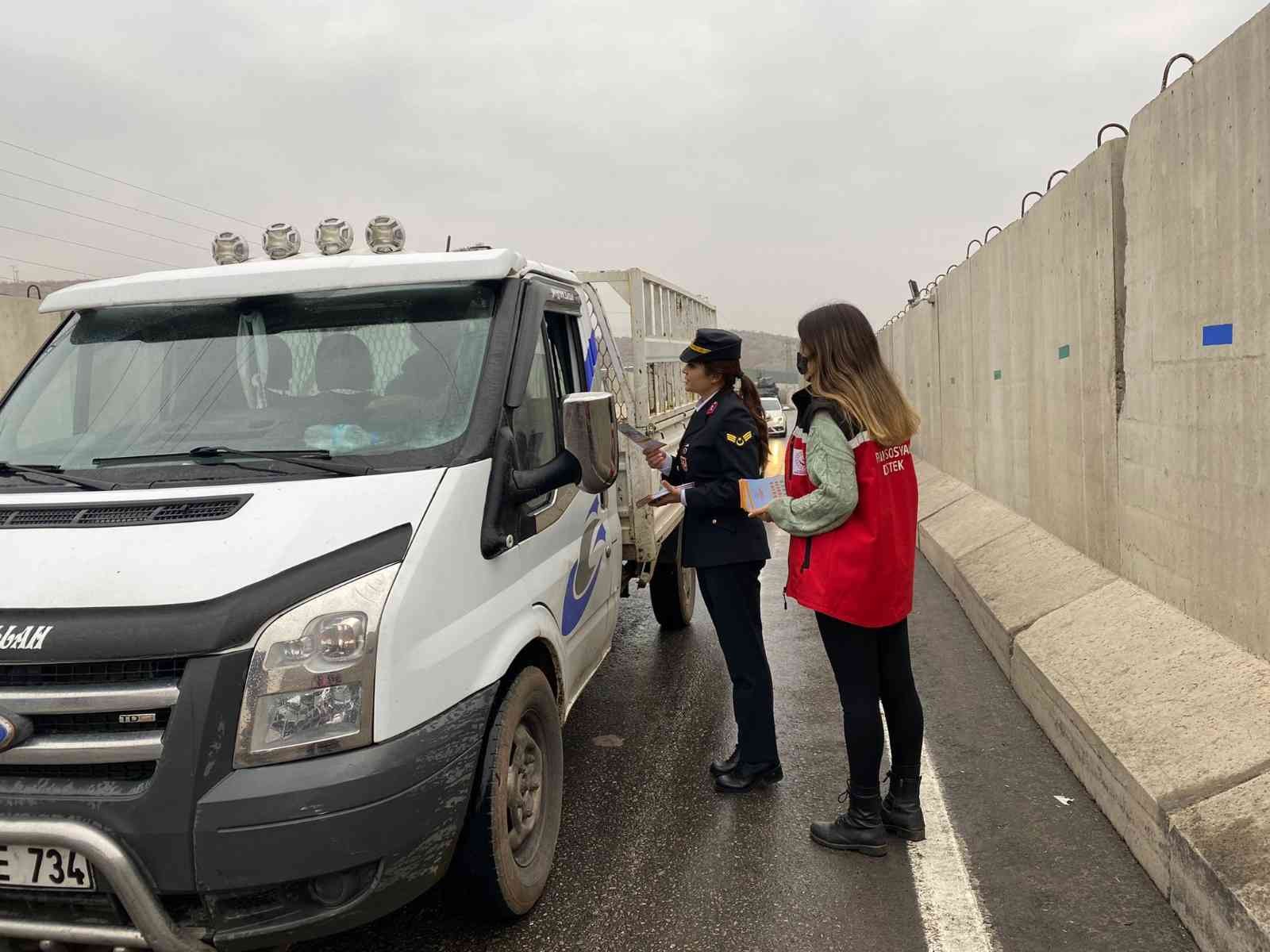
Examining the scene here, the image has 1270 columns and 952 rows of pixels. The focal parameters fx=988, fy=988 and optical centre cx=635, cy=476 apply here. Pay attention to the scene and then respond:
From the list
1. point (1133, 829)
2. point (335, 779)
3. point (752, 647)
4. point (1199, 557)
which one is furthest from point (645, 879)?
point (1199, 557)

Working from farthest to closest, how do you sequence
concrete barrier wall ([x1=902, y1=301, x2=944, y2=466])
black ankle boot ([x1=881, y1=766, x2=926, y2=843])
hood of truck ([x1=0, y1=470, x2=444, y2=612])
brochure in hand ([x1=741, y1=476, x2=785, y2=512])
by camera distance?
concrete barrier wall ([x1=902, y1=301, x2=944, y2=466]) → brochure in hand ([x1=741, y1=476, x2=785, y2=512]) → black ankle boot ([x1=881, y1=766, x2=926, y2=843]) → hood of truck ([x1=0, y1=470, x2=444, y2=612])

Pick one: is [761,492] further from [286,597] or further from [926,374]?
[926,374]

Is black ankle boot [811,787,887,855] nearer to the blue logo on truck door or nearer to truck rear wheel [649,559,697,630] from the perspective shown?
the blue logo on truck door

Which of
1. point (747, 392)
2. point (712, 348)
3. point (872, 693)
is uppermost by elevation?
point (712, 348)

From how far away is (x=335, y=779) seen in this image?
250 centimetres

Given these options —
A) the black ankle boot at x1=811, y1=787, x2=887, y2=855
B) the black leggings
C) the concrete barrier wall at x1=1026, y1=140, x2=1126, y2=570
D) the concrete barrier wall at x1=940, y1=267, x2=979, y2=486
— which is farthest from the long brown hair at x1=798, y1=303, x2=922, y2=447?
the concrete barrier wall at x1=940, y1=267, x2=979, y2=486

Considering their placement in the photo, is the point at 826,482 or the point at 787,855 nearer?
the point at 826,482

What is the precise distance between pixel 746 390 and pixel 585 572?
1148 millimetres

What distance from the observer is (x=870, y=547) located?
366 centimetres

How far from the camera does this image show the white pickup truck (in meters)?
2.46

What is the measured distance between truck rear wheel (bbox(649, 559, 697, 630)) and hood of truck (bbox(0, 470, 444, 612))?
418 centimetres

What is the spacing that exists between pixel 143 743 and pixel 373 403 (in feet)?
4.41

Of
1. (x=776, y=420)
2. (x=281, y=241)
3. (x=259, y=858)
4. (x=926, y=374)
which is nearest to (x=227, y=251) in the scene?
(x=281, y=241)

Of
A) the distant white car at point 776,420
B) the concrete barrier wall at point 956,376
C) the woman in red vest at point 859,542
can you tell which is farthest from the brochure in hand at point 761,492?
the distant white car at point 776,420
